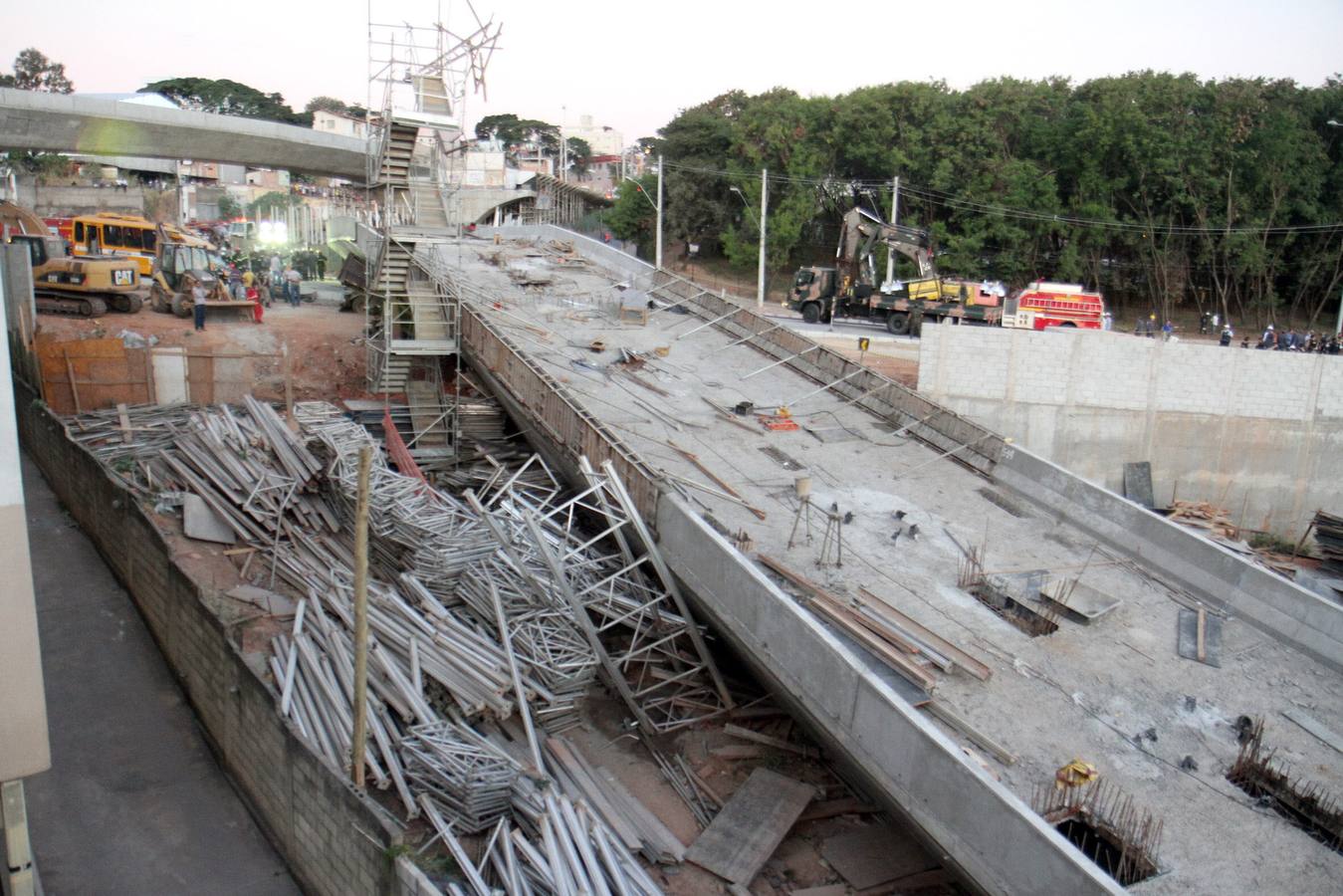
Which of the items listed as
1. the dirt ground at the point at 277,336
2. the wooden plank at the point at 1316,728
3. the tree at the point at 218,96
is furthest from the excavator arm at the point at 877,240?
the tree at the point at 218,96

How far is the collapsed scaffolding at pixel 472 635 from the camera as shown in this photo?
968cm

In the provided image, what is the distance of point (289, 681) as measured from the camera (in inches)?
435

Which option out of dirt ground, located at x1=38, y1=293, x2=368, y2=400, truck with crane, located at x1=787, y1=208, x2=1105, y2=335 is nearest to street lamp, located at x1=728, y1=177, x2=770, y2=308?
truck with crane, located at x1=787, y1=208, x2=1105, y2=335

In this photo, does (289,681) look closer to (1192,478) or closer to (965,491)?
(965,491)

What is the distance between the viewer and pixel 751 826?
10.4m

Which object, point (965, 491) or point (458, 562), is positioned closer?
point (458, 562)

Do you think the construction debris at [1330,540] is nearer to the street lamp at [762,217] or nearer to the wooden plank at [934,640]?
the wooden plank at [934,640]

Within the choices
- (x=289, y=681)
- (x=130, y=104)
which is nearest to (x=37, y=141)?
(x=130, y=104)

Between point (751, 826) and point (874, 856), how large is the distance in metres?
1.33

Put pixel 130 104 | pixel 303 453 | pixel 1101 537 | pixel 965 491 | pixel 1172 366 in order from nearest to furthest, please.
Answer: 1. pixel 1101 537
2. pixel 965 491
3. pixel 303 453
4. pixel 1172 366
5. pixel 130 104

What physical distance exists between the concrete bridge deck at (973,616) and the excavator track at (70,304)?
15.0m

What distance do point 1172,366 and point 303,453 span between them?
20929 millimetres

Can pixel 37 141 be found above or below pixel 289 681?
above

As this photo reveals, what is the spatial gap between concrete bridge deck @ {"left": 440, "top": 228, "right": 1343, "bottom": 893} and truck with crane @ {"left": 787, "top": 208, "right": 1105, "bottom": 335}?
49.1 feet
